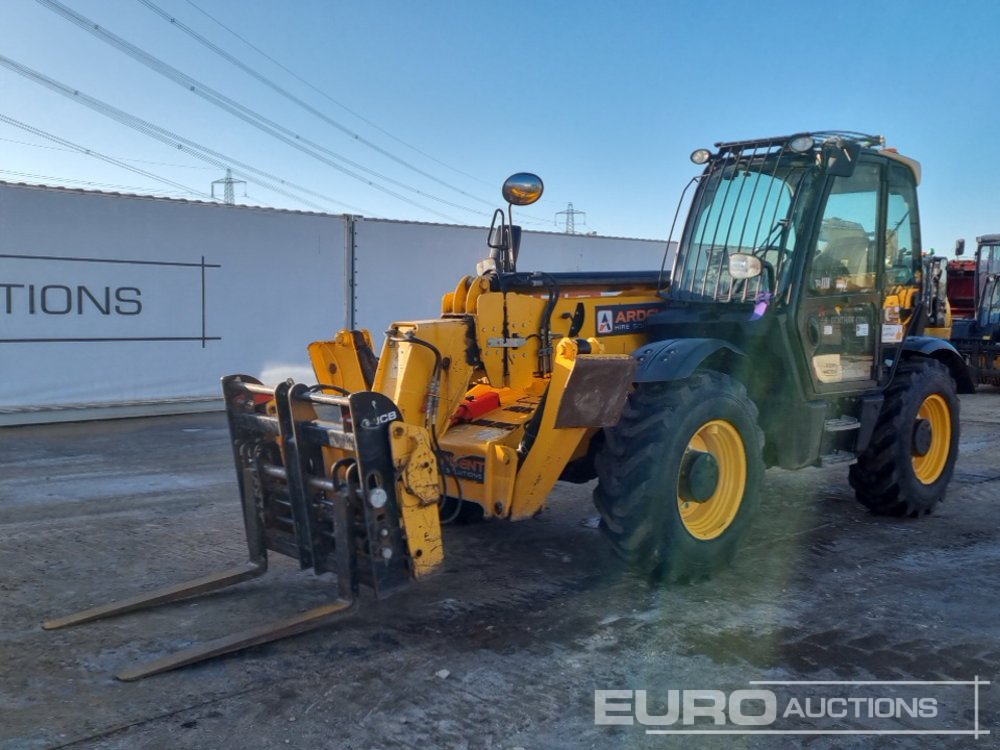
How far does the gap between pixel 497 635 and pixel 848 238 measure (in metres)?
3.74

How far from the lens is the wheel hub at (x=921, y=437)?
661cm

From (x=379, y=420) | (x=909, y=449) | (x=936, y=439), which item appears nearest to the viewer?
(x=379, y=420)

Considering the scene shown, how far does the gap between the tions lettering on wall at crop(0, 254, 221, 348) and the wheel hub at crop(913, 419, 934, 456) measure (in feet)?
29.3

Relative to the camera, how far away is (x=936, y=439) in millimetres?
7125

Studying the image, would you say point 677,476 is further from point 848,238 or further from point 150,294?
point 150,294

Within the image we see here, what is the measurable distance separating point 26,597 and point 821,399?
16.1ft

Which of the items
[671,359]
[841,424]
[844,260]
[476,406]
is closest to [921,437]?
[841,424]

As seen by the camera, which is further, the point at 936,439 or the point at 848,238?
the point at 936,439

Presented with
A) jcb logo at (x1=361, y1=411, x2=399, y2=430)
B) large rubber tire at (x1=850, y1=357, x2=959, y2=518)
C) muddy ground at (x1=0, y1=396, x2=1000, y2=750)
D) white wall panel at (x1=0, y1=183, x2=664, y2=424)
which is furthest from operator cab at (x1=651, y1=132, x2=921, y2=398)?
white wall panel at (x1=0, y1=183, x2=664, y2=424)

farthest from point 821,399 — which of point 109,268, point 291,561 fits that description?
point 109,268

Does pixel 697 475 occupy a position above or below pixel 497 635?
above

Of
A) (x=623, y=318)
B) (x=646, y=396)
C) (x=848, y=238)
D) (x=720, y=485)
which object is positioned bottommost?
(x=720, y=485)

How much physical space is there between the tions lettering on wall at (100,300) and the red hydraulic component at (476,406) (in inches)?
304

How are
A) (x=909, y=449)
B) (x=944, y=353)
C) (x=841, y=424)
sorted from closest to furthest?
1. (x=841, y=424)
2. (x=909, y=449)
3. (x=944, y=353)
